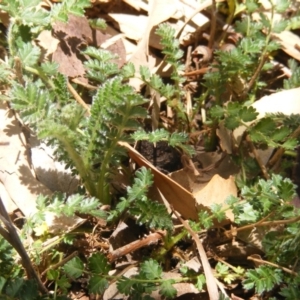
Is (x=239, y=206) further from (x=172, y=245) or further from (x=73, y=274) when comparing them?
(x=73, y=274)

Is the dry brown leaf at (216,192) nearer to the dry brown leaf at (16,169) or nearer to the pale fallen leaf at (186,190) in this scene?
the pale fallen leaf at (186,190)

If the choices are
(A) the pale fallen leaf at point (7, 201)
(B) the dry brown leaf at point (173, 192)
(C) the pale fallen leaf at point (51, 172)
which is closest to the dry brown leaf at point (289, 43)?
(B) the dry brown leaf at point (173, 192)

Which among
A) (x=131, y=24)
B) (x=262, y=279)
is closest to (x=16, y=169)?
(x=131, y=24)

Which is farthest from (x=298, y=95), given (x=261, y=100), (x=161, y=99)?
(x=161, y=99)

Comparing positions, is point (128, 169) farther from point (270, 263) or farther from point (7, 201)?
point (270, 263)

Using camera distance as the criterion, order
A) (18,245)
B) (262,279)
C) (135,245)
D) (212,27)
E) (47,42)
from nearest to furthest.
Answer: (18,245)
(262,279)
(135,245)
(47,42)
(212,27)
